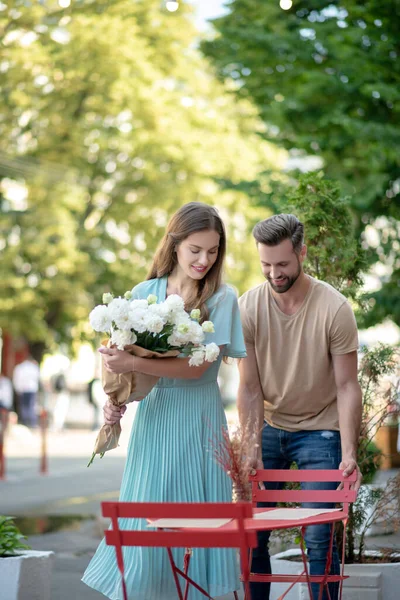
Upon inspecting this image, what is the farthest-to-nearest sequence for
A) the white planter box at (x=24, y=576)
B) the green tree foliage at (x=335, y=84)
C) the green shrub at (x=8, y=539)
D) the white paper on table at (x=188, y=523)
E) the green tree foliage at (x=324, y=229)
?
1. the green tree foliage at (x=335, y=84)
2. the green tree foliage at (x=324, y=229)
3. the green shrub at (x=8, y=539)
4. the white planter box at (x=24, y=576)
5. the white paper on table at (x=188, y=523)

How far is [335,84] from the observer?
1309cm

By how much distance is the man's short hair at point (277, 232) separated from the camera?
4.50 meters

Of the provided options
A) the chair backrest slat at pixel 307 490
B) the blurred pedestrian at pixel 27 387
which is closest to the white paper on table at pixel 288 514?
the chair backrest slat at pixel 307 490

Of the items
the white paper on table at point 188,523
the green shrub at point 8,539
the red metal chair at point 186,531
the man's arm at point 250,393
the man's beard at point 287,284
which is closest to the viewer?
the red metal chair at point 186,531

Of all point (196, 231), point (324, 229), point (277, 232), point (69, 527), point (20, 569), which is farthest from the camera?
point (69, 527)

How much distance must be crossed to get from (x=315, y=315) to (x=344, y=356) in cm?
23

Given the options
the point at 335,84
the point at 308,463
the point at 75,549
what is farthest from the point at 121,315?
the point at 335,84

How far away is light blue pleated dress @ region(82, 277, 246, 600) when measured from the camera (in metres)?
4.21

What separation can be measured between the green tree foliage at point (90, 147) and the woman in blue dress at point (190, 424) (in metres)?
17.3

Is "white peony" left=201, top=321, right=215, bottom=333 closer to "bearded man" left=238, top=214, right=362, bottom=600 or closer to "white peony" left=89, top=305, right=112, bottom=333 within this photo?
"white peony" left=89, top=305, right=112, bottom=333

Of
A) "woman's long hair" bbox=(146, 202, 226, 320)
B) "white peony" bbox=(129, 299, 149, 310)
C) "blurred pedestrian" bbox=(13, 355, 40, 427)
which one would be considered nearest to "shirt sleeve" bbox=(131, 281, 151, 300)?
"woman's long hair" bbox=(146, 202, 226, 320)

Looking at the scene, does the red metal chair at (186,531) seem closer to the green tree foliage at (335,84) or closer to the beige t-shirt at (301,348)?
the beige t-shirt at (301,348)

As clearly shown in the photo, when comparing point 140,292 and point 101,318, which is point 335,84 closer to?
point 140,292

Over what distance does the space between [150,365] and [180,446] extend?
45 centimetres
